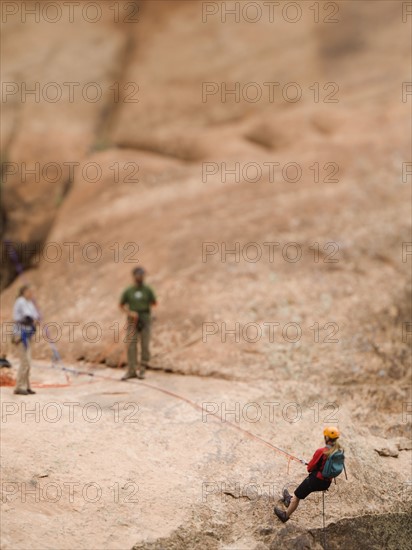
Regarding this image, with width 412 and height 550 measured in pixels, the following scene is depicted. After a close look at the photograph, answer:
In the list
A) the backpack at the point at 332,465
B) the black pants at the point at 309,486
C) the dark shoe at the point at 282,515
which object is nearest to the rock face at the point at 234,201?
the dark shoe at the point at 282,515

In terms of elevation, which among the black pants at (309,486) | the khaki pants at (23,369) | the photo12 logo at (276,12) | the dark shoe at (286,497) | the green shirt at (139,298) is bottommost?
the dark shoe at (286,497)

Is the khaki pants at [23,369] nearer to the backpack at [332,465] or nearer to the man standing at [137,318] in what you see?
the man standing at [137,318]

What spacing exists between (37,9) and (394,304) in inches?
565

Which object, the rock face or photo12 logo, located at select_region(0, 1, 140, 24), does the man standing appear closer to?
the rock face

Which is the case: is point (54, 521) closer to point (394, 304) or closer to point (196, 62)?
point (394, 304)

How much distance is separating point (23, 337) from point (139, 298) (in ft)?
6.61

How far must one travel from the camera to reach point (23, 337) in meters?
9.09

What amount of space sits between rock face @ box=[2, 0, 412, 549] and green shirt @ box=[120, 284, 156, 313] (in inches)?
37.8

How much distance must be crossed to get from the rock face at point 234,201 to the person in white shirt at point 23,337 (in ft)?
6.41

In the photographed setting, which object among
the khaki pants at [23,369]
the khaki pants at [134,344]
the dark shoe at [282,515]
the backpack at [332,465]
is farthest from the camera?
the khaki pants at [134,344]

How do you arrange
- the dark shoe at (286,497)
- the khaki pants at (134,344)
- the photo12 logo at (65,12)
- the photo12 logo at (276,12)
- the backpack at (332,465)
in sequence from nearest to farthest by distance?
the backpack at (332,465)
the dark shoe at (286,497)
the khaki pants at (134,344)
the photo12 logo at (276,12)
the photo12 logo at (65,12)

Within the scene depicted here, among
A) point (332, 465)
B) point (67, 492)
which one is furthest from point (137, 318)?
point (332, 465)

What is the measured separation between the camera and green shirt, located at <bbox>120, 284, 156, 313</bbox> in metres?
10.3

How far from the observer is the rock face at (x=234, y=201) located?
10328 mm
